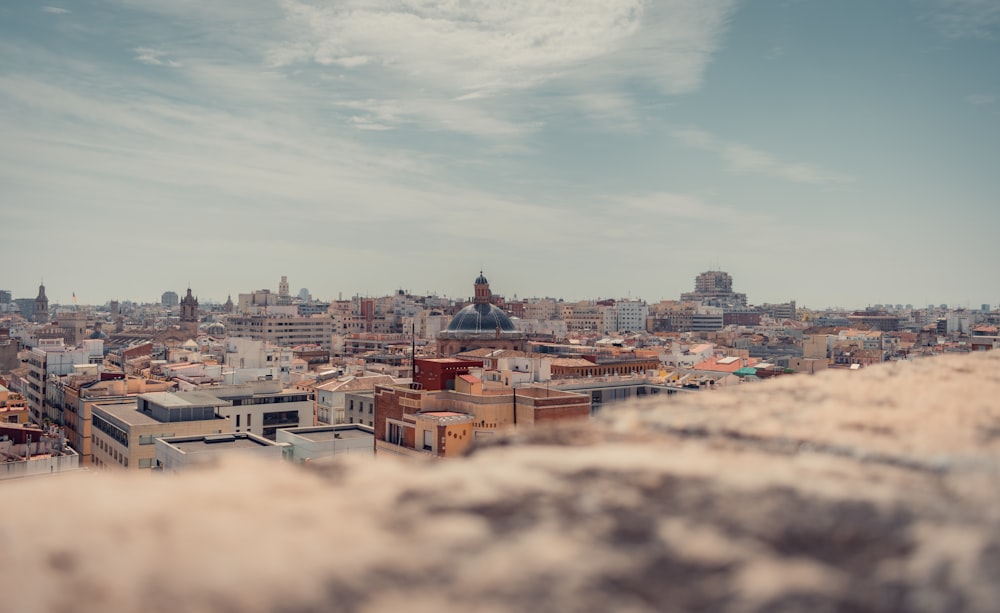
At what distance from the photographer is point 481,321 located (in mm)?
66312

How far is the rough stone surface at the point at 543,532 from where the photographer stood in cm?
155

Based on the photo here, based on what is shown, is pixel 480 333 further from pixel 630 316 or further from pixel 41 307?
pixel 41 307

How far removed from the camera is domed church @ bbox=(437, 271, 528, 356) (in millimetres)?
64875

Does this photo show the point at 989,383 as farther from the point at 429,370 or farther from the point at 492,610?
the point at 429,370

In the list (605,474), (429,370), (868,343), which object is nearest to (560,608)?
(605,474)

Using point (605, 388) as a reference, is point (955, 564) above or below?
above

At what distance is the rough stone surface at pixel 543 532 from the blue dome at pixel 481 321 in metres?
63.4

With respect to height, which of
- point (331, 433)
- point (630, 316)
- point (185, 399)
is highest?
point (630, 316)

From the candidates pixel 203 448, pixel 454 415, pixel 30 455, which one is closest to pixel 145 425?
pixel 203 448

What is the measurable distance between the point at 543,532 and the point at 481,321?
64584 millimetres

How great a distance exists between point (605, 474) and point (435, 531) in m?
0.46

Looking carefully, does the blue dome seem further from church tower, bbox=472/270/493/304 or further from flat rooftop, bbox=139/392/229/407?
flat rooftop, bbox=139/392/229/407

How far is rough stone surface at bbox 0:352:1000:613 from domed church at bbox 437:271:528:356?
62.1 metres

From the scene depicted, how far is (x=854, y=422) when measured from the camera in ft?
8.63
